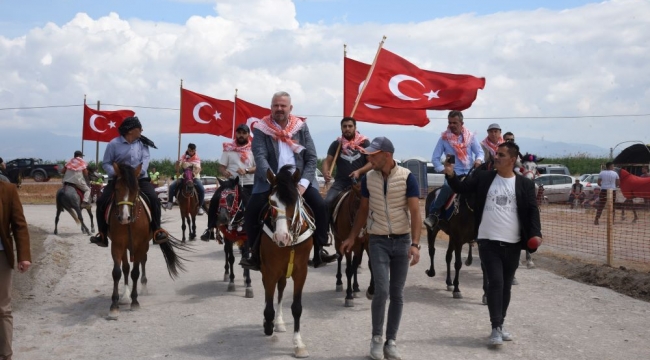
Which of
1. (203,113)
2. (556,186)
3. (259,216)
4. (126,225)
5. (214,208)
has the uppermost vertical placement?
(203,113)

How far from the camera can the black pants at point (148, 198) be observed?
9805 mm

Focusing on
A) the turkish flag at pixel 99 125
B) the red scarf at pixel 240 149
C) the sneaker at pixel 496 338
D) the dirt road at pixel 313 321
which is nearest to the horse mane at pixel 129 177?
the dirt road at pixel 313 321

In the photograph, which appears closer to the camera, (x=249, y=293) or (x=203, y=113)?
(x=249, y=293)

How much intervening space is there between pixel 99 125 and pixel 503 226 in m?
21.2

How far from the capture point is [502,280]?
297 inches

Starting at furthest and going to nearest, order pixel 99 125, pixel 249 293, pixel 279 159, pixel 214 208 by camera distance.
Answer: pixel 99 125 < pixel 214 208 < pixel 249 293 < pixel 279 159

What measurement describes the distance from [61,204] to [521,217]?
15961mm

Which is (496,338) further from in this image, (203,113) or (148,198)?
(203,113)

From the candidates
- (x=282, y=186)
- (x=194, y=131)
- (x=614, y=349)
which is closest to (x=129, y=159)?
(x=282, y=186)

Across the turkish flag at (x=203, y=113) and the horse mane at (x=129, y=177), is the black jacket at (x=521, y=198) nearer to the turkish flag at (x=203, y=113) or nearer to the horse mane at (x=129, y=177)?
the horse mane at (x=129, y=177)

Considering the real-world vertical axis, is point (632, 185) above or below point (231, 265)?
above

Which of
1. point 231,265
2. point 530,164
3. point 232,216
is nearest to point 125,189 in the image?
point 232,216

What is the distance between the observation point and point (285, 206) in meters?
7.11

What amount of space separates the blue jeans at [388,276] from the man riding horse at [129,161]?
427 centimetres
